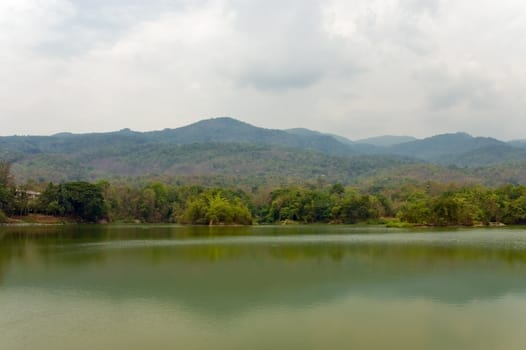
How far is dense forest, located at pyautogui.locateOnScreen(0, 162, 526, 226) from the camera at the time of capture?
7412 cm

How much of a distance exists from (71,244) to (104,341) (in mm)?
29107

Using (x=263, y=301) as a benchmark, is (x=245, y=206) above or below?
above

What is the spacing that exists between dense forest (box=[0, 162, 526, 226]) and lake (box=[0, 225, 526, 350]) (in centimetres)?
4445

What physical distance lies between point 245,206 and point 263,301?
235 ft

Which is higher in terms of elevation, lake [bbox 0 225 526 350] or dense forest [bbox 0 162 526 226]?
dense forest [bbox 0 162 526 226]

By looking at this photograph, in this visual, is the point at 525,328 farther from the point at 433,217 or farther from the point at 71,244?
the point at 433,217

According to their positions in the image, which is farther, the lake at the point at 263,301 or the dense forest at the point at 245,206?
the dense forest at the point at 245,206

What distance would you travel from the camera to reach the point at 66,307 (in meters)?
16.8

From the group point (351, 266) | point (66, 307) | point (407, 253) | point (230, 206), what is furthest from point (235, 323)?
point (230, 206)

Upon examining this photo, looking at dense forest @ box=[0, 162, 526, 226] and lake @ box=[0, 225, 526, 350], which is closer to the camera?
lake @ box=[0, 225, 526, 350]

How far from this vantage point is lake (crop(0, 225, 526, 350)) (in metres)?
13.1

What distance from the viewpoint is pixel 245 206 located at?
89.0m

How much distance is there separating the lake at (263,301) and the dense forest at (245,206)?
44.5 meters

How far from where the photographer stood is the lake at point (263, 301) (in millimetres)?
13133
